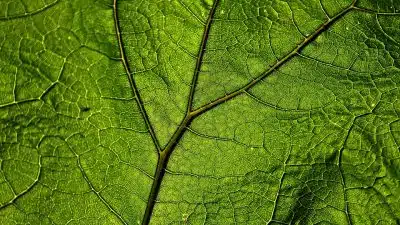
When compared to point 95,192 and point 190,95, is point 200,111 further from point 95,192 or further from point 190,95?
point 95,192

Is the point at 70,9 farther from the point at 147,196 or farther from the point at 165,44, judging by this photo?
the point at 147,196

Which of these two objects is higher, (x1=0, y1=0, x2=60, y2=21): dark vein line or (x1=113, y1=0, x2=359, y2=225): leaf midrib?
(x1=0, y1=0, x2=60, y2=21): dark vein line

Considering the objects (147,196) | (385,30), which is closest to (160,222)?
(147,196)

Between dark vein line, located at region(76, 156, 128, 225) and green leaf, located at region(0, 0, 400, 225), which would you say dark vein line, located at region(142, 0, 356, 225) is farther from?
dark vein line, located at region(76, 156, 128, 225)

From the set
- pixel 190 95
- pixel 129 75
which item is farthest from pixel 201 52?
pixel 129 75

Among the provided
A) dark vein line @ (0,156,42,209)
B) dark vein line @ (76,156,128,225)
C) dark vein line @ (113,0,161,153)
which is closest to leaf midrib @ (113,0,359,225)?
dark vein line @ (113,0,161,153)

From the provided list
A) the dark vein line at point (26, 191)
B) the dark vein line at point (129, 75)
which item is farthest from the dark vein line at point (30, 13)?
the dark vein line at point (26, 191)

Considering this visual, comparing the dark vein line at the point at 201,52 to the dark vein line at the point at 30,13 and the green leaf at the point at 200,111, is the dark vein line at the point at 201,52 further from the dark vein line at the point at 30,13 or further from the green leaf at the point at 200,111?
the dark vein line at the point at 30,13

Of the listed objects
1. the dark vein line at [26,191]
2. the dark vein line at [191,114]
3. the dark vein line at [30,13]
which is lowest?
the dark vein line at [26,191]
